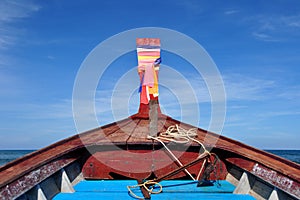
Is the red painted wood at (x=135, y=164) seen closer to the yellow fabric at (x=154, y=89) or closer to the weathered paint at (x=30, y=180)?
the weathered paint at (x=30, y=180)

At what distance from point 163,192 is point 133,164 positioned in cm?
95

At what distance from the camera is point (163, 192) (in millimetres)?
4020

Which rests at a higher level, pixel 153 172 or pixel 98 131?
pixel 98 131

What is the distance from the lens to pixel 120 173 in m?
4.86

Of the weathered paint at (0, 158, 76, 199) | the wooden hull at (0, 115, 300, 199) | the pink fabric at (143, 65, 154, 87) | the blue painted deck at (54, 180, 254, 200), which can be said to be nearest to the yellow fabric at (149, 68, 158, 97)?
the pink fabric at (143, 65, 154, 87)

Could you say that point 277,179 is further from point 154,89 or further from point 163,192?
point 154,89

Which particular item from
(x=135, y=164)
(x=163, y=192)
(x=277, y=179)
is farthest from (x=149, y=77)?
(x=277, y=179)

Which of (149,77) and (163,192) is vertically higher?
(149,77)

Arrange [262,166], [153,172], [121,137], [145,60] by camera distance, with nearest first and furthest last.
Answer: [262,166]
[153,172]
[121,137]
[145,60]

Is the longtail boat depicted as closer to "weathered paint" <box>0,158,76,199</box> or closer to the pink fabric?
"weathered paint" <box>0,158,76,199</box>

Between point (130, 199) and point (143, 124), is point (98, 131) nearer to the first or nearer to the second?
point (143, 124)

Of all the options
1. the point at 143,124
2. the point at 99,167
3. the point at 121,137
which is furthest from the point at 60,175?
the point at 143,124

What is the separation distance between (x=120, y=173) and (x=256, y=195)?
2.06 metres

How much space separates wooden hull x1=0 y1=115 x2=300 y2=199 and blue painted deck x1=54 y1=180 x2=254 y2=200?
170mm
